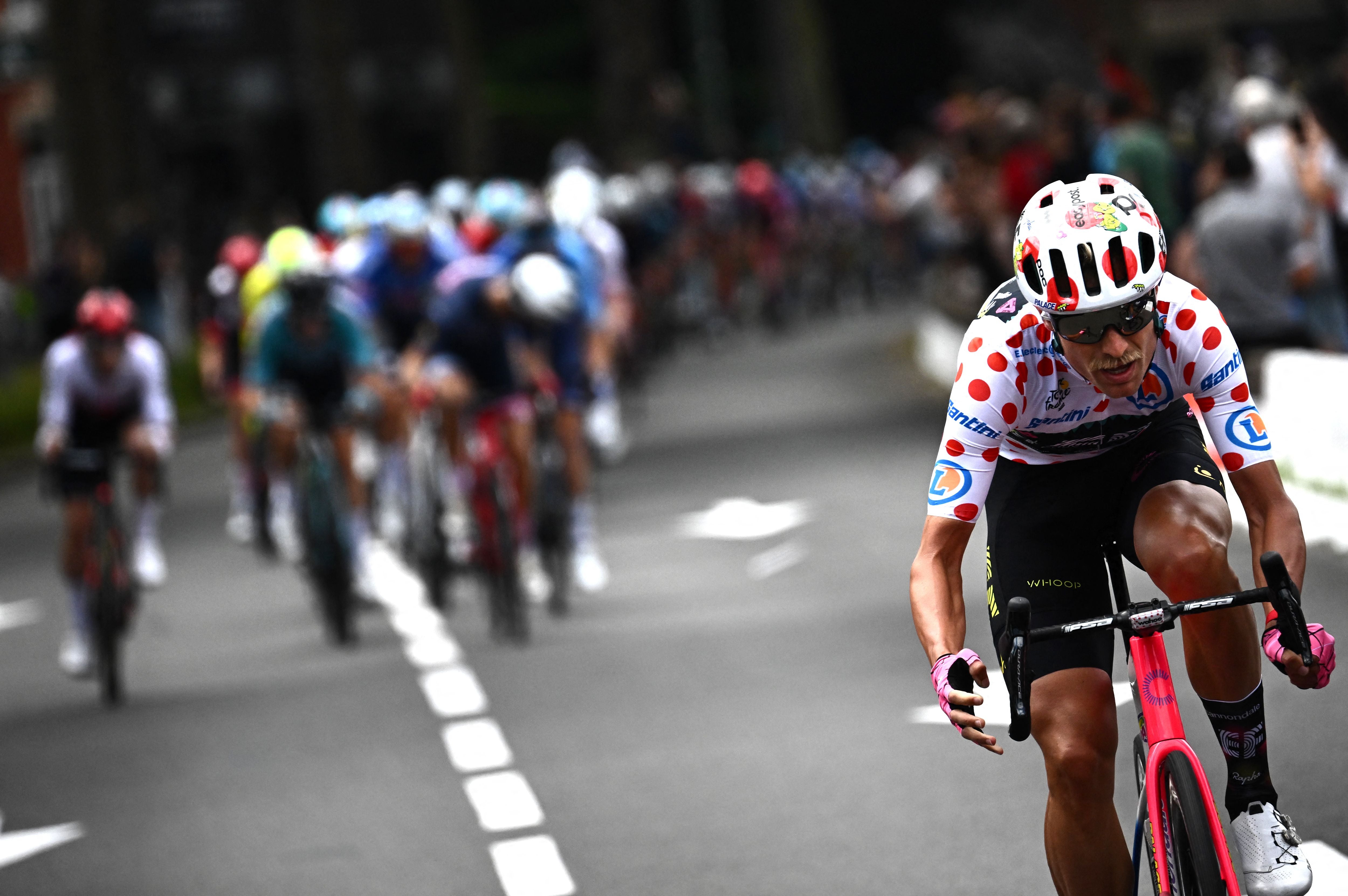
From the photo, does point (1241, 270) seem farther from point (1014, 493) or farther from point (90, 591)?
point (1014, 493)

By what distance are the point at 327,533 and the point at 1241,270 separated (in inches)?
203

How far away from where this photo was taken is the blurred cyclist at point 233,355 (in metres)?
17.3

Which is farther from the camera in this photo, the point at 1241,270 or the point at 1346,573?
the point at 1241,270

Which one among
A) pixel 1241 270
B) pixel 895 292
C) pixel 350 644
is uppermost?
pixel 1241 270

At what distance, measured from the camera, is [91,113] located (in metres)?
30.7

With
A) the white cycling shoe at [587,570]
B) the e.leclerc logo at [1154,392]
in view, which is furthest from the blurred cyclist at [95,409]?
the e.leclerc logo at [1154,392]

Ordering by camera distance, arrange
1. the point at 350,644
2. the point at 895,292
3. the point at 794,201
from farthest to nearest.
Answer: the point at 895,292 < the point at 794,201 < the point at 350,644

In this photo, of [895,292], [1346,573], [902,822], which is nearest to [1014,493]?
[902,822]

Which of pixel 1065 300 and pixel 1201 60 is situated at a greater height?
pixel 1065 300

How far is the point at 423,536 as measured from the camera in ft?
43.2

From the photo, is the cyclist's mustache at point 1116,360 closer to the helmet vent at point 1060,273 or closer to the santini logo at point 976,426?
the helmet vent at point 1060,273

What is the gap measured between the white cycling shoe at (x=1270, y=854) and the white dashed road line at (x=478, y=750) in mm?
2412

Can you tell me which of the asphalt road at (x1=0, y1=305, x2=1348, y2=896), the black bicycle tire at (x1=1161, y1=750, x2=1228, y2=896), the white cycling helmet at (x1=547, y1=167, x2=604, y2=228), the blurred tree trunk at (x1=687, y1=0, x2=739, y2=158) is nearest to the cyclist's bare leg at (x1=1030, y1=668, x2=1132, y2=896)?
the black bicycle tire at (x1=1161, y1=750, x2=1228, y2=896)

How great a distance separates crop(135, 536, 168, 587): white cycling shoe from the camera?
558 inches
